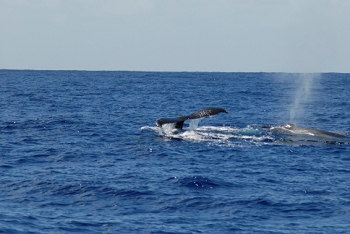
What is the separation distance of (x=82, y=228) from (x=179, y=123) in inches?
638

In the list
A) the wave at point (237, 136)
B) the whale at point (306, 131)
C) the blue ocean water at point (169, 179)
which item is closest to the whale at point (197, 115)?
the blue ocean water at point (169, 179)

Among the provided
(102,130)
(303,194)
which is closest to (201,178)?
(303,194)

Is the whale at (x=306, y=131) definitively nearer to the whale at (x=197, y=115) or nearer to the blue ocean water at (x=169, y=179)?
the blue ocean water at (x=169, y=179)

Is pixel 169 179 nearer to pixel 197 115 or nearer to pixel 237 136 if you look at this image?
pixel 197 115

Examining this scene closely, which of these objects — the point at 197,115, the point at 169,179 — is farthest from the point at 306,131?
the point at 169,179

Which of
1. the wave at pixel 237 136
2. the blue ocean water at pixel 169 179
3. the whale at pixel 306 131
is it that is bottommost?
the blue ocean water at pixel 169 179

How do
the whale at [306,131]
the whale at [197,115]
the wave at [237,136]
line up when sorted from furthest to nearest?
1. the whale at [306,131]
2. the wave at [237,136]
3. the whale at [197,115]

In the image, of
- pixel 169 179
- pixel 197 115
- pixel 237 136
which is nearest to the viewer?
pixel 169 179

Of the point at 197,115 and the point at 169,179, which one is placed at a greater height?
the point at 197,115

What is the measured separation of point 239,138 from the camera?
3139 centimetres

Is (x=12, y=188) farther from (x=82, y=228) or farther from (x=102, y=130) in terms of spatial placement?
(x=102, y=130)

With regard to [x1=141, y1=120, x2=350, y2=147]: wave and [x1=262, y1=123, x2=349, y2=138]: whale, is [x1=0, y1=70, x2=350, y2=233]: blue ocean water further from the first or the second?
[x1=262, y1=123, x2=349, y2=138]: whale

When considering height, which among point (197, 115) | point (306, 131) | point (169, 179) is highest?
point (197, 115)

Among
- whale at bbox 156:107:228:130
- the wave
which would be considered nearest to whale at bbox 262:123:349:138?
the wave
